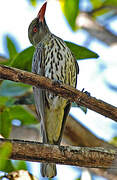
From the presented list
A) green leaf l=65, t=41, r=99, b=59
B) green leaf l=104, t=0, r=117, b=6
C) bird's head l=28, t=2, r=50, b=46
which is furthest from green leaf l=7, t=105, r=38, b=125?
green leaf l=104, t=0, r=117, b=6

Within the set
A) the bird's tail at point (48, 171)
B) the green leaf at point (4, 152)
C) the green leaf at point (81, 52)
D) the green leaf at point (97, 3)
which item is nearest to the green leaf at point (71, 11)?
the green leaf at point (97, 3)

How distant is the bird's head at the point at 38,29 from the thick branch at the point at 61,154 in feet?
7.25

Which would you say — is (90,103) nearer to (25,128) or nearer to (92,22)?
(25,128)

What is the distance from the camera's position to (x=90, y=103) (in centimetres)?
258

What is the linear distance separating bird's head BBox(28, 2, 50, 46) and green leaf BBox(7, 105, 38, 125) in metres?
0.96

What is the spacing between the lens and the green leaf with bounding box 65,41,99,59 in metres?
3.26

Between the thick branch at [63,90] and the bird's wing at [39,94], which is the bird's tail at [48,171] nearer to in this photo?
the bird's wing at [39,94]

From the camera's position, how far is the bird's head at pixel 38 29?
4594mm

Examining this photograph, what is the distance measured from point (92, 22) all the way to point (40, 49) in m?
1.21

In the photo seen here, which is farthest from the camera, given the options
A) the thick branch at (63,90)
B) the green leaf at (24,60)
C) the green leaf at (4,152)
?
the green leaf at (24,60)

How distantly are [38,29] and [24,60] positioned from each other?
1.29 m

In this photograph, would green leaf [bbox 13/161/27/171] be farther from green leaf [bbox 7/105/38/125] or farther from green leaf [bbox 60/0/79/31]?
green leaf [bbox 60/0/79/31]

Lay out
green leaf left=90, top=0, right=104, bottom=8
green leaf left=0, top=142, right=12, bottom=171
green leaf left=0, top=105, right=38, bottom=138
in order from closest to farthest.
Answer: green leaf left=0, top=142, right=12, bottom=171, green leaf left=0, top=105, right=38, bottom=138, green leaf left=90, top=0, right=104, bottom=8

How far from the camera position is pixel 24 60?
11.4 ft
